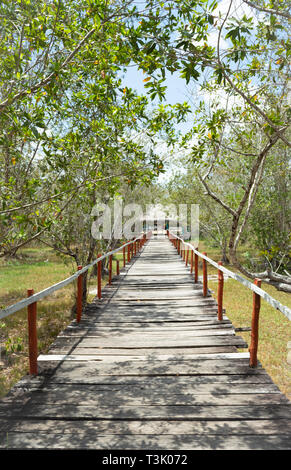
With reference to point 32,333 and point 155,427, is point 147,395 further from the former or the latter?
point 32,333

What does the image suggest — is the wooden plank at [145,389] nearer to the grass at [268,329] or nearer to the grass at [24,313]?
the grass at [24,313]

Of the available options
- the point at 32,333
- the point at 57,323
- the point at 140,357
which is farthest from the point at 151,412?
the point at 57,323

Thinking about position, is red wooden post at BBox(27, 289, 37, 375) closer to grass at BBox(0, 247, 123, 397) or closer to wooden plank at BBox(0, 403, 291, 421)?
wooden plank at BBox(0, 403, 291, 421)

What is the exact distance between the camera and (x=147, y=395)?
3.42 metres

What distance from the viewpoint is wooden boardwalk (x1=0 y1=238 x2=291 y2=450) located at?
2.72 meters

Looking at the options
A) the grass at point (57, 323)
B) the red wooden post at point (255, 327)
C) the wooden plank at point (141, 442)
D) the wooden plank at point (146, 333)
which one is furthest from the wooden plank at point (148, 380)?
the grass at point (57, 323)

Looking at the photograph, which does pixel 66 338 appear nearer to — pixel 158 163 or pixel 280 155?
pixel 158 163

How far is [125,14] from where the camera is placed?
439 centimetres

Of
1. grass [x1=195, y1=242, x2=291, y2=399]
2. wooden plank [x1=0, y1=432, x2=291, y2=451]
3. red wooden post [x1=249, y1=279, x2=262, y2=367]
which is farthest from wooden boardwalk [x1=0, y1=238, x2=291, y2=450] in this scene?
grass [x1=195, y1=242, x2=291, y2=399]

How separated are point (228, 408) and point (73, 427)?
1.38 meters

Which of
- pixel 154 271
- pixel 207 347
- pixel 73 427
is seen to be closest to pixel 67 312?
pixel 154 271

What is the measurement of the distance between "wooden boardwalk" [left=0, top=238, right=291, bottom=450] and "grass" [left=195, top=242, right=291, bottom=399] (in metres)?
4.43

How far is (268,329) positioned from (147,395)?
10702mm

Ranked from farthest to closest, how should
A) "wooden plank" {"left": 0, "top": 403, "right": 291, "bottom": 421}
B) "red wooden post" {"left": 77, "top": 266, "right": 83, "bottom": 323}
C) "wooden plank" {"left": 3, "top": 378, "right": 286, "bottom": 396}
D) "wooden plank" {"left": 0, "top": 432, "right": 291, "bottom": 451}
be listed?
1. "red wooden post" {"left": 77, "top": 266, "right": 83, "bottom": 323}
2. "wooden plank" {"left": 3, "top": 378, "right": 286, "bottom": 396}
3. "wooden plank" {"left": 0, "top": 403, "right": 291, "bottom": 421}
4. "wooden plank" {"left": 0, "top": 432, "right": 291, "bottom": 451}
